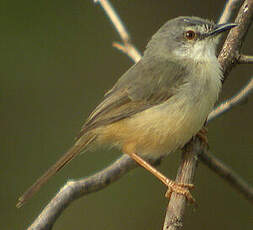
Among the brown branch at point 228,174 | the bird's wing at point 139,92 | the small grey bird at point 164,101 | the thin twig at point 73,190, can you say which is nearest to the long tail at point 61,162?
the small grey bird at point 164,101

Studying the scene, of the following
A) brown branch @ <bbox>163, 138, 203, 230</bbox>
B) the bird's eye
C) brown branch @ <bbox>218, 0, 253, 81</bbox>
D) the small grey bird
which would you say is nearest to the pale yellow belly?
the small grey bird

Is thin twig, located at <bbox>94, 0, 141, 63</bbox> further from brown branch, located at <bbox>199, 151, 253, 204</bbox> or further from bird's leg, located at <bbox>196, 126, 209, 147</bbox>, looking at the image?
brown branch, located at <bbox>199, 151, 253, 204</bbox>

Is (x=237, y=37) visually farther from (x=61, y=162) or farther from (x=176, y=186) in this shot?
(x=61, y=162)

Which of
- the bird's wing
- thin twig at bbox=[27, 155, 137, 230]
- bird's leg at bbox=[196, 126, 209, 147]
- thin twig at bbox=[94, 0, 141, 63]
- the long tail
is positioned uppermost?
thin twig at bbox=[94, 0, 141, 63]

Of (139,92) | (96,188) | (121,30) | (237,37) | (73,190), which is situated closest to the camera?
(73,190)

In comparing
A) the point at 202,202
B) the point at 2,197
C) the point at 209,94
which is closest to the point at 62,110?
the point at 2,197

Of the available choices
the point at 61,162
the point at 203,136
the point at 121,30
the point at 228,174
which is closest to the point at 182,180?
the point at 228,174

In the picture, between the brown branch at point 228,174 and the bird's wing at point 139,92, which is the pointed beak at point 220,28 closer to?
the bird's wing at point 139,92
